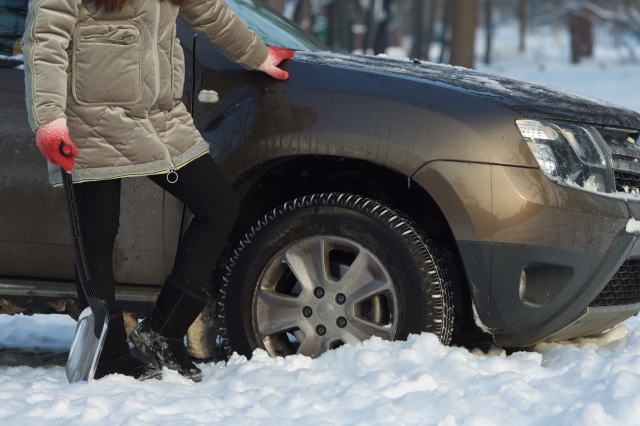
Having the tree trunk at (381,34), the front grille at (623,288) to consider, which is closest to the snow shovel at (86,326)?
the front grille at (623,288)

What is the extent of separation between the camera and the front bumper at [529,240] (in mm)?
2791

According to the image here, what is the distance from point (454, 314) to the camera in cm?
313

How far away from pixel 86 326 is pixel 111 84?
82cm

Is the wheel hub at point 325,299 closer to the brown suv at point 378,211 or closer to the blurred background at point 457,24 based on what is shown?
the brown suv at point 378,211

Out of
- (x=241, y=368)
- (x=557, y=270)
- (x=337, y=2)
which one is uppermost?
(x=337, y=2)

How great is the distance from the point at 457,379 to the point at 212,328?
1074 mm

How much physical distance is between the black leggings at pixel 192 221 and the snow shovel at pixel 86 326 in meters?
0.06

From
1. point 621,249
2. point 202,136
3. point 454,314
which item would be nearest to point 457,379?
point 454,314

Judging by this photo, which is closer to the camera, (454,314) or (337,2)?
(454,314)

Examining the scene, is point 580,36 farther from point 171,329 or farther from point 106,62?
point 106,62

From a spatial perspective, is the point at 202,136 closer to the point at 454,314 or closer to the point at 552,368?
the point at 454,314

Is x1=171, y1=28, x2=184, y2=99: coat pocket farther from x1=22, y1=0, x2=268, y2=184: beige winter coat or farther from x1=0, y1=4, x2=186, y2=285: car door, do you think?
x1=0, y1=4, x2=186, y2=285: car door

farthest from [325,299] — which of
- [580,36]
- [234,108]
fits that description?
[580,36]

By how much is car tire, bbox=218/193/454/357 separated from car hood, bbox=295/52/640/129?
51 centimetres
